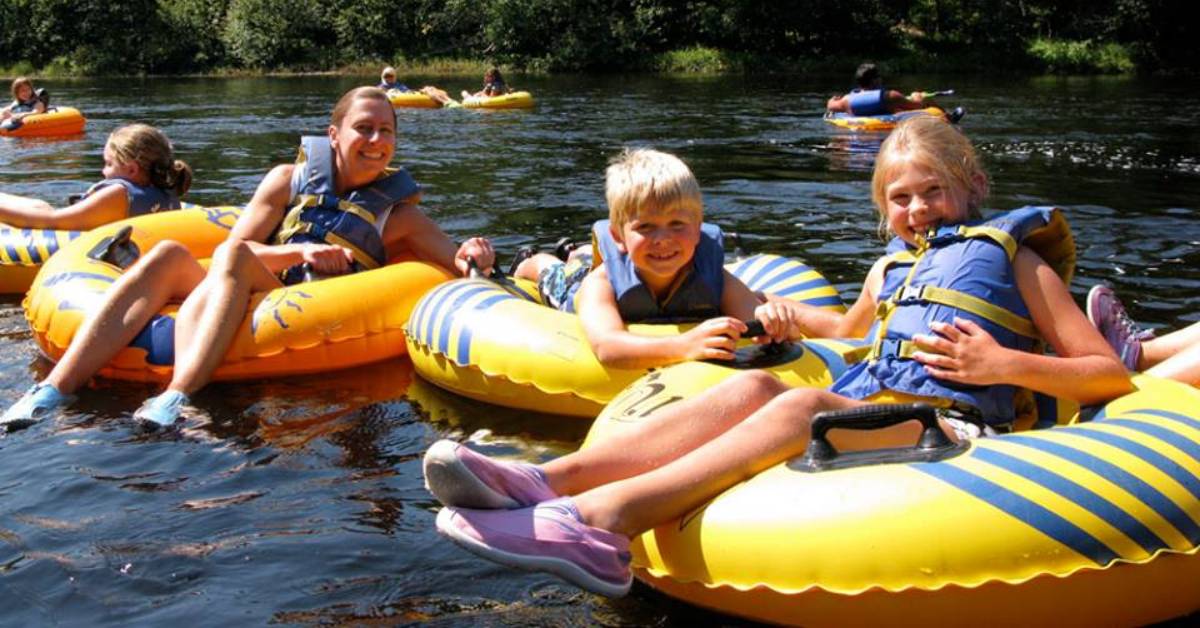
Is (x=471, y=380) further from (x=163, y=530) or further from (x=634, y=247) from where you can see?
(x=163, y=530)

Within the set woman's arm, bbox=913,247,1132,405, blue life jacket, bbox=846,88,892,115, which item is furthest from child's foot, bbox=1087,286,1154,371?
blue life jacket, bbox=846,88,892,115

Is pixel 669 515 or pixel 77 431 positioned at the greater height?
pixel 669 515

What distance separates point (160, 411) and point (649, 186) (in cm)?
201

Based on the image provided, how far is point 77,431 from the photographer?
4621 mm

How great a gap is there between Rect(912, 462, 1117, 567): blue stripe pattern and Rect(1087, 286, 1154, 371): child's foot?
1574 millimetres

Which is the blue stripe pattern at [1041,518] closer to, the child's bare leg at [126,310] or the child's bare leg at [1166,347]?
the child's bare leg at [1166,347]

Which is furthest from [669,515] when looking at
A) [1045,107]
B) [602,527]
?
[1045,107]

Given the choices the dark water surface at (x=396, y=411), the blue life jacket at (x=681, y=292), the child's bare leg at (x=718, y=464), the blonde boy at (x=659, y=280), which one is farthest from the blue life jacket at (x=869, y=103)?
the child's bare leg at (x=718, y=464)

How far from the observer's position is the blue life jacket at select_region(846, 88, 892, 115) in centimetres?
1512

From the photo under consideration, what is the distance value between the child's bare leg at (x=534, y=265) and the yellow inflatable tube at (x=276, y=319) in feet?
1.54

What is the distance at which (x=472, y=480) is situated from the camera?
9.34ft

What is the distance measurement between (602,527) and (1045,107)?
58.7ft

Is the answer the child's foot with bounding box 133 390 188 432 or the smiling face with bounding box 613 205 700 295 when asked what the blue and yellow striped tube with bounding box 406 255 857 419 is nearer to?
the smiling face with bounding box 613 205 700 295

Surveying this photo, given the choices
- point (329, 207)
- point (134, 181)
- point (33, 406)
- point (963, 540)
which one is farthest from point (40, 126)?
point (963, 540)
